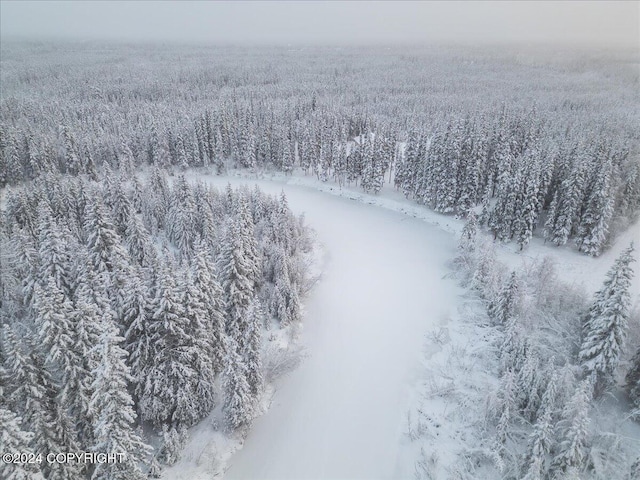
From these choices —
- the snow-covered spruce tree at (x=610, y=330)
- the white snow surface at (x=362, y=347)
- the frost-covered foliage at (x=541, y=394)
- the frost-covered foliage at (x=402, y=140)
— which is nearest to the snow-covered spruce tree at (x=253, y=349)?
the white snow surface at (x=362, y=347)

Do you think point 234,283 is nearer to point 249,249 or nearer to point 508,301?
point 249,249

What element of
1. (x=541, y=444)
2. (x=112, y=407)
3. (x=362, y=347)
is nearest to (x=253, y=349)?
(x=112, y=407)

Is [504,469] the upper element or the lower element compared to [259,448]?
upper

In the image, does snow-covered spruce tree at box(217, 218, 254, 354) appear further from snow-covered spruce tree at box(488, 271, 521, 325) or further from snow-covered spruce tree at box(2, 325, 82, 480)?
snow-covered spruce tree at box(488, 271, 521, 325)

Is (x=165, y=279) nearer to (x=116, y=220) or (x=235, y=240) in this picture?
(x=235, y=240)

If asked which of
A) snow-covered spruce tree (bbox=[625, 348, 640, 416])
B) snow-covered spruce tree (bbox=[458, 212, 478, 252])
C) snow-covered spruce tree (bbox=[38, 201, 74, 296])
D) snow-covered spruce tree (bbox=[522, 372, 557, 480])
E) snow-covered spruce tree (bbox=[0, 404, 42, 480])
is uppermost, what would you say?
snow-covered spruce tree (bbox=[0, 404, 42, 480])

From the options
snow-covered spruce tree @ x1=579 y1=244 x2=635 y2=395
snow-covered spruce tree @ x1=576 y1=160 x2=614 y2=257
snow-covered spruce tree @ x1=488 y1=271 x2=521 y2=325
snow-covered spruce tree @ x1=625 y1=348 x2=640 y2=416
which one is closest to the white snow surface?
snow-covered spruce tree @ x1=576 y1=160 x2=614 y2=257

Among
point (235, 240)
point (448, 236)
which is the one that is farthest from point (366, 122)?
point (235, 240)
